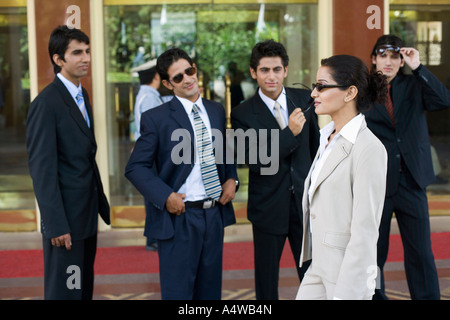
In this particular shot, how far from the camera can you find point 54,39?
→ 13.2ft

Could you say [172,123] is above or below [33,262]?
above

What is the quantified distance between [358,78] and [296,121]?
2.87 ft

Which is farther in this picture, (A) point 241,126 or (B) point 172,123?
(A) point 241,126

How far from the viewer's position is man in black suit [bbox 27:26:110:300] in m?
3.72

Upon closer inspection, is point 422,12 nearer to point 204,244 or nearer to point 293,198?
point 293,198

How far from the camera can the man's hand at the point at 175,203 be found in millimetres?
3717

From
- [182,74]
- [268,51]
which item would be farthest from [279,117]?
[182,74]

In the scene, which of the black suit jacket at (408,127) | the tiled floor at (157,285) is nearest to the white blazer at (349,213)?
the black suit jacket at (408,127)

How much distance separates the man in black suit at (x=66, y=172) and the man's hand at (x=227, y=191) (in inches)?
32.1

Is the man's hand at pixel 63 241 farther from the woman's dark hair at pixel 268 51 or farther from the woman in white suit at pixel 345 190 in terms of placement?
the woman's dark hair at pixel 268 51

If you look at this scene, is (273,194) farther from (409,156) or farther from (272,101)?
(409,156)

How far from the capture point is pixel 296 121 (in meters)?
3.80
